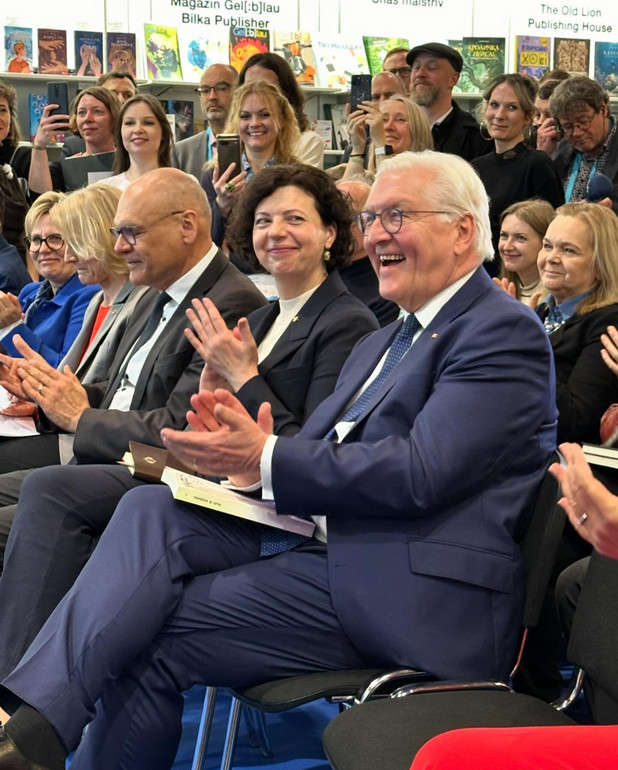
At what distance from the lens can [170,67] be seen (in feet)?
24.1

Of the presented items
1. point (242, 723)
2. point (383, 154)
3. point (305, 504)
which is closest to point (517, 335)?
point (305, 504)

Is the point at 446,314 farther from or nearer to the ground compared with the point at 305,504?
farther from the ground

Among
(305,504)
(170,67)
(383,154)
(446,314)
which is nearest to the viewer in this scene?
(305,504)

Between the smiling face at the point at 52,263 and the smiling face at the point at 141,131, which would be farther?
the smiling face at the point at 141,131

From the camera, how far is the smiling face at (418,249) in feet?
7.69

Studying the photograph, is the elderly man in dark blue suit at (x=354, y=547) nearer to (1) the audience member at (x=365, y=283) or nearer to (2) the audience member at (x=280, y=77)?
(1) the audience member at (x=365, y=283)

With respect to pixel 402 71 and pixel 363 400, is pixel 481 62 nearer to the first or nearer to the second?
pixel 402 71

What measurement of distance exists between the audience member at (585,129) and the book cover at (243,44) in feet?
9.67

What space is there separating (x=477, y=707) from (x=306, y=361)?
1161 mm

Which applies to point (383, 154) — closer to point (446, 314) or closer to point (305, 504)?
point (446, 314)

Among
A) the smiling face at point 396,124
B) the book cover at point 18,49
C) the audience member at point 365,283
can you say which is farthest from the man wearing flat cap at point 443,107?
the book cover at point 18,49

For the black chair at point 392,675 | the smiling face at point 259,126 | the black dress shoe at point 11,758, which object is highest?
the smiling face at point 259,126

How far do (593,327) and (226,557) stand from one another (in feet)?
5.22

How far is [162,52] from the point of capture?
738cm
